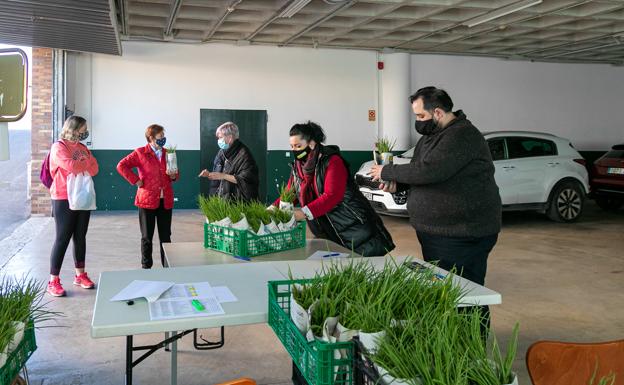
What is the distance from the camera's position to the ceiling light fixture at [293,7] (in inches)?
345

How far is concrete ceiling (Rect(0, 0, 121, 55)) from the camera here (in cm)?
718

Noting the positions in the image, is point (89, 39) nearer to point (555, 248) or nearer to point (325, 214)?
point (325, 214)

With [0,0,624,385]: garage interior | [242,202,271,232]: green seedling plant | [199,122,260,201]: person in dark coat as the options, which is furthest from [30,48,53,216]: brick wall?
[242,202,271,232]: green seedling plant

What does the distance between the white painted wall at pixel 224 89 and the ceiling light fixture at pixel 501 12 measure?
2995 millimetres

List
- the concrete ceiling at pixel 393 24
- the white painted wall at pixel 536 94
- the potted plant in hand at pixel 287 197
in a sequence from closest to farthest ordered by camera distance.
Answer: the potted plant in hand at pixel 287 197 < the concrete ceiling at pixel 393 24 < the white painted wall at pixel 536 94

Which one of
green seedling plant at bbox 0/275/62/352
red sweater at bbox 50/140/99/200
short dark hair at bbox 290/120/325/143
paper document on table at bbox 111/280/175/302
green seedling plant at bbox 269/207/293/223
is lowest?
paper document on table at bbox 111/280/175/302

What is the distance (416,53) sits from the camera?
13.1 metres

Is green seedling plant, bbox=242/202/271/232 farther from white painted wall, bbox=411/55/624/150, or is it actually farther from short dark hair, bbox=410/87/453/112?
white painted wall, bbox=411/55/624/150

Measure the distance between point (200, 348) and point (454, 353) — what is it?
303 centimetres

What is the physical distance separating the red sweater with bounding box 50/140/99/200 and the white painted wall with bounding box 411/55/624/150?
9340 millimetres

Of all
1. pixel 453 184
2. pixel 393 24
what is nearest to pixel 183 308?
pixel 453 184

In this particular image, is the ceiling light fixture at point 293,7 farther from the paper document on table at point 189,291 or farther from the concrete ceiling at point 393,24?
the paper document on table at point 189,291

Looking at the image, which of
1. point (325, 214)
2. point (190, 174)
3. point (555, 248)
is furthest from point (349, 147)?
point (325, 214)

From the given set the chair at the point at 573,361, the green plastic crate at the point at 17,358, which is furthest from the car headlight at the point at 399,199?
the green plastic crate at the point at 17,358
